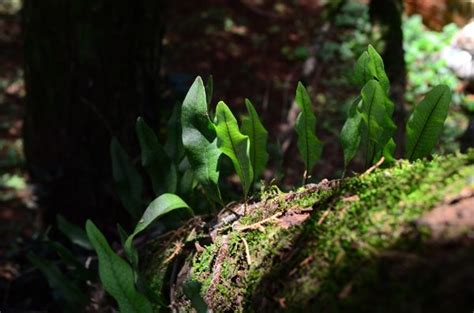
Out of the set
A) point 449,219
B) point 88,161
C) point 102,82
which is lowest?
point 88,161

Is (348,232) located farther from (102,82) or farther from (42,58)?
(42,58)

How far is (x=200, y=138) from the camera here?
156 cm

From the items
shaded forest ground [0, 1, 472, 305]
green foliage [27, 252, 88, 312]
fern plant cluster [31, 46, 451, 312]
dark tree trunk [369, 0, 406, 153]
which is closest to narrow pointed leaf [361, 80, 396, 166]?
fern plant cluster [31, 46, 451, 312]

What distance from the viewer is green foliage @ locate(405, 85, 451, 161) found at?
1458 mm

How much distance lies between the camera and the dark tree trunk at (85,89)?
9.35 ft

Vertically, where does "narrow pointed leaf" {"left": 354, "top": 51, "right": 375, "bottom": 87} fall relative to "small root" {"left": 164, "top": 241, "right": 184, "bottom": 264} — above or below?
above

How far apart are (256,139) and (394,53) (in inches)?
71.2

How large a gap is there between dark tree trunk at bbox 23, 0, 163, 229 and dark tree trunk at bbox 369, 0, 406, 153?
1238mm

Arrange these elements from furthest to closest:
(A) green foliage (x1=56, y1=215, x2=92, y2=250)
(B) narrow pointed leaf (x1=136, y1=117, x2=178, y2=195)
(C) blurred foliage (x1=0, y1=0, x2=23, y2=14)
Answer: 1. (C) blurred foliage (x1=0, y1=0, x2=23, y2=14)
2. (A) green foliage (x1=56, y1=215, x2=92, y2=250)
3. (B) narrow pointed leaf (x1=136, y1=117, x2=178, y2=195)

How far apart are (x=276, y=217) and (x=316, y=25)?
21.2ft

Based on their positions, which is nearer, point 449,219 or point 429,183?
point 449,219

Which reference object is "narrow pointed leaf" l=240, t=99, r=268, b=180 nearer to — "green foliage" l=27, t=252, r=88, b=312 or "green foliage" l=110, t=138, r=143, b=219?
"green foliage" l=110, t=138, r=143, b=219

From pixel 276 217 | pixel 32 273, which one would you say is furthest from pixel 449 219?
pixel 32 273

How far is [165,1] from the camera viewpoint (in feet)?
9.86
